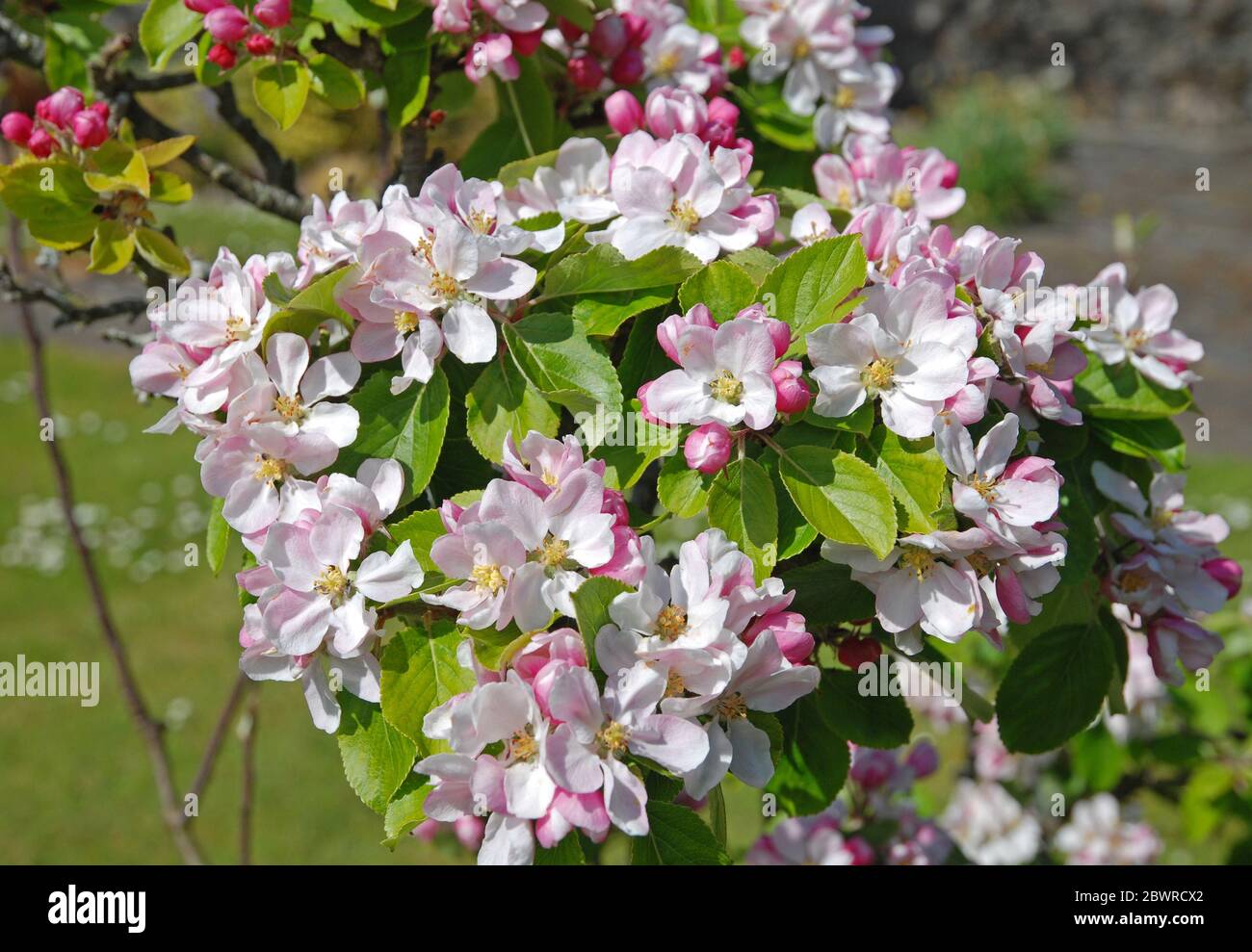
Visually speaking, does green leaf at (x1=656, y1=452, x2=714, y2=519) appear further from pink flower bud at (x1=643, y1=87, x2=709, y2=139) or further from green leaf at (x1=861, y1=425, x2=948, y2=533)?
pink flower bud at (x1=643, y1=87, x2=709, y2=139)

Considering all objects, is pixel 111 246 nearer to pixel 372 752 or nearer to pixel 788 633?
pixel 372 752

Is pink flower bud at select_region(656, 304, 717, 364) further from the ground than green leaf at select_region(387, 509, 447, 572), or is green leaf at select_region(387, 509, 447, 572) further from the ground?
pink flower bud at select_region(656, 304, 717, 364)

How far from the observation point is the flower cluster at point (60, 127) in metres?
1.46

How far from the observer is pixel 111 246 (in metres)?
1.50

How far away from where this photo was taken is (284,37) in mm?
1508

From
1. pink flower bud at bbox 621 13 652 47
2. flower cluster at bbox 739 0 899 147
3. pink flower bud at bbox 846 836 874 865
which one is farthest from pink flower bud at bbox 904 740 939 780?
pink flower bud at bbox 621 13 652 47

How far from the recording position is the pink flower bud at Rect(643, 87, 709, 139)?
Result: 140 centimetres

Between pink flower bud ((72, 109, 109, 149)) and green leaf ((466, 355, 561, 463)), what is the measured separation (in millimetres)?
650

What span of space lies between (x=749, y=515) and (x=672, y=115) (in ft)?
1.85

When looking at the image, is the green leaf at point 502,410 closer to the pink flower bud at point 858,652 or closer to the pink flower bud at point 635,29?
the pink flower bud at point 858,652

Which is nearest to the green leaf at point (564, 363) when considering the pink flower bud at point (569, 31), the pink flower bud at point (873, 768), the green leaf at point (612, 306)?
the green leaf at point (612, 306)
